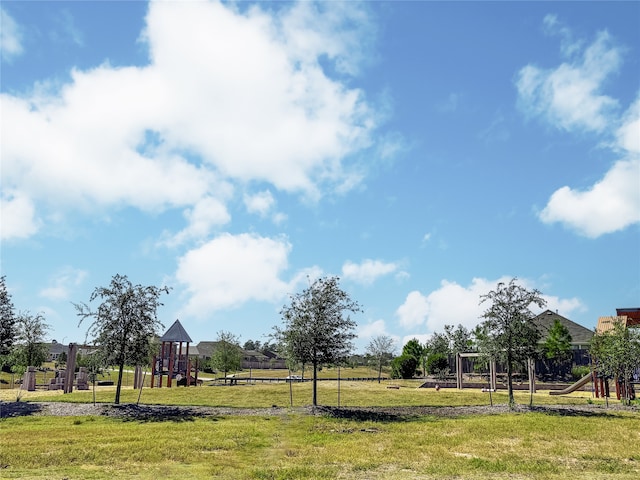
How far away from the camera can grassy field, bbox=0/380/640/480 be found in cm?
1457

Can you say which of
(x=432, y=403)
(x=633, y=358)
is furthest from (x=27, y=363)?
(x=633, y=358)

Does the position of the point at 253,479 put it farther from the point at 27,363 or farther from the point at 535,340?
the point at 27,363

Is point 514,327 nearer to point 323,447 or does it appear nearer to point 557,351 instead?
point 323,447

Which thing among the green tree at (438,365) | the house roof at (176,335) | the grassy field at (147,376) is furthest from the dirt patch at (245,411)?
the green tree at (438,365)

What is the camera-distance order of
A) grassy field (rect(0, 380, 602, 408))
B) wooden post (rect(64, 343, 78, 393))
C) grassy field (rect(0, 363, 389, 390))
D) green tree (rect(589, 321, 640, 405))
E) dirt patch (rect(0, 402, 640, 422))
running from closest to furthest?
dirt patch (rect(0, 402, 640, 422)), green tree (rect(589, 321, 640, 405)), grassy field (rect(0, 380, 602, 408)), wooden post (rect(64, 343, 78, 393)), grassy field (rect(0, 363, 389, 390))

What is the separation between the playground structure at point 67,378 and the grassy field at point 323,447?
1702 cm

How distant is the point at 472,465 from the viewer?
50.7 feet

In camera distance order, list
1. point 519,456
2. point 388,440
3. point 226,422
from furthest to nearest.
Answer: point 226,422
point 388,440
point 519,456

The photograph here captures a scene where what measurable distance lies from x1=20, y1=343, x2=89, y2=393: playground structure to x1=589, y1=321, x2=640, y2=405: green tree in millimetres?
39928

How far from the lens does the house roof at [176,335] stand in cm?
5772

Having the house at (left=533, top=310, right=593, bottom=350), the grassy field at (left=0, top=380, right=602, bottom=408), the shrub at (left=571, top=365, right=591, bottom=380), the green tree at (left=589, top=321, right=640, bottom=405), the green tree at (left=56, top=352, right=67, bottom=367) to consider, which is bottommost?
the grassy field at (left=0, top=380, right=602, bottom=408)

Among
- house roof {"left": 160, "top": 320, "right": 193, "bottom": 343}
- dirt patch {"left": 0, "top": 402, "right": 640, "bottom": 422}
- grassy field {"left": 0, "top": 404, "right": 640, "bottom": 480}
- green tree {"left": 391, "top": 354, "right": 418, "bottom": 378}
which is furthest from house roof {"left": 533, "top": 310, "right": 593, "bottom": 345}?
grassy field {"left": 0, "top": 404, "right": 640, "bottom": 480}

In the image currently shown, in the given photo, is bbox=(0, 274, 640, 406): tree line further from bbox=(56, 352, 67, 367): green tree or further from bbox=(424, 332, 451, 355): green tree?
bbox=(424, 332, 451, 355): green tree

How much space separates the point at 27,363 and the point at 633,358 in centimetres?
5016
